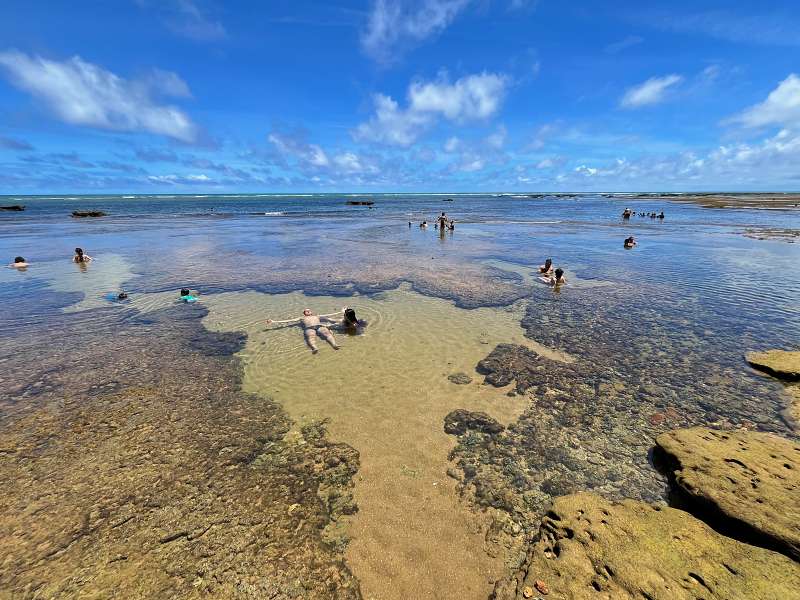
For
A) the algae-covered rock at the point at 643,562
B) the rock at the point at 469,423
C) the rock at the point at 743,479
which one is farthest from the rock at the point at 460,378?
the algae-covered rock at the point at 643,562

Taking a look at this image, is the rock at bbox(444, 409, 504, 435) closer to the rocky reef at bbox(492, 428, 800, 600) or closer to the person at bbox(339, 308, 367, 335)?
the rocky reef at bbox(492, 428, 800, 600)

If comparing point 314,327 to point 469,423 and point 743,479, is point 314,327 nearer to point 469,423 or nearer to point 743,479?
point 469,423

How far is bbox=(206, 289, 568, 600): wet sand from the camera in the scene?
193 inches

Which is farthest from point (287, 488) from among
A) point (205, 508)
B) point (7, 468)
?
point (7, 468)

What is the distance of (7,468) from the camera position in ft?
20.7

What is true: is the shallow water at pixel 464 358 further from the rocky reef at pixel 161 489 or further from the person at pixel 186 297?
the person at pixel 186 297

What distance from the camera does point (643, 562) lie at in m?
4.26

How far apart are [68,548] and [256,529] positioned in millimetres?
2517

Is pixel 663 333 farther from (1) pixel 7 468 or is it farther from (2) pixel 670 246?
(2) pixel 670 246

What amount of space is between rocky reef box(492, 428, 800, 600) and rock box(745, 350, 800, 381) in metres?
4.65

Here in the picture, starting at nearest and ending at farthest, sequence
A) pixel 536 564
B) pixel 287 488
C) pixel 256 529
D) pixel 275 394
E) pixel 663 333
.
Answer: pixel 536 564 < pixel 256 529 < pixel 287 488 < pixel 275 394 < pixel 663 333

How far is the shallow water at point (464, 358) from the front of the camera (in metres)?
5.75

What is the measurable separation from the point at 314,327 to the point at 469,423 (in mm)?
6866

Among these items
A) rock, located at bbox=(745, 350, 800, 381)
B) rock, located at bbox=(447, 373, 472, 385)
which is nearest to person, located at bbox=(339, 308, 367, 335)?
rock, located at bbox=(447, 373, 472, 385)
